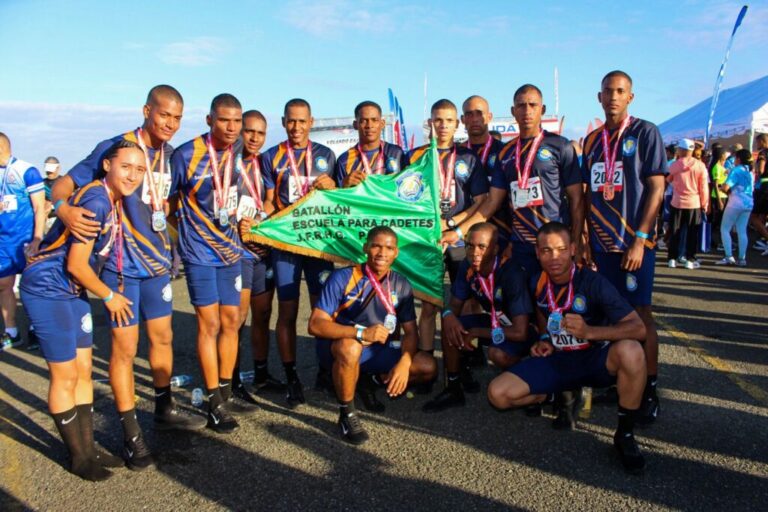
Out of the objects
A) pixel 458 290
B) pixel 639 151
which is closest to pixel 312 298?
pixel 458 290

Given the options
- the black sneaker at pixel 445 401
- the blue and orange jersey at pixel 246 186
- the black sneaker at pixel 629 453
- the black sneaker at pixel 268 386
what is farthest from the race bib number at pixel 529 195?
the black sneaker at pixel 268 386

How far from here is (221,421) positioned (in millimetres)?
4074

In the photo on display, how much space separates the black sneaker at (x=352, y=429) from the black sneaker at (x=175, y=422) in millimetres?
1080

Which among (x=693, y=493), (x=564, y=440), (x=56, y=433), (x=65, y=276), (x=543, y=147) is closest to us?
(x=693, y=493)

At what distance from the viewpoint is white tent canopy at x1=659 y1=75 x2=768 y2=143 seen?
53.7 feet

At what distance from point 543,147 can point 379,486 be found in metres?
2.87

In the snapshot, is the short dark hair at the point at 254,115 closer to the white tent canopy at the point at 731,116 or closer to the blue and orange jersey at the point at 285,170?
the blue and orange jersey at the point at 285,170

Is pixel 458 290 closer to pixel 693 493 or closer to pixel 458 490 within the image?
pixel 458 490

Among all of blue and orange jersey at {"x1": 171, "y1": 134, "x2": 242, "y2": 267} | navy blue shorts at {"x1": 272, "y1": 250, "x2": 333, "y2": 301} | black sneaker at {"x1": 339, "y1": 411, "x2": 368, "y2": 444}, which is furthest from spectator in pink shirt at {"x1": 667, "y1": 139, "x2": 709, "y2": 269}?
blue and orange jersey at {"x1": 171, "y1": 134, "x2": 242, "y2": 267}

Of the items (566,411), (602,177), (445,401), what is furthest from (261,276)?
(602,177)

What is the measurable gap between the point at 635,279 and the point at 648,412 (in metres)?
0.98

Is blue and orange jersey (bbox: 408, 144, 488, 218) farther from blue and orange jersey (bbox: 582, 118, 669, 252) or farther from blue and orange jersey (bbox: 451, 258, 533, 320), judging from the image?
blue and orange jersey (bbox: 582, 118, 669, 252)

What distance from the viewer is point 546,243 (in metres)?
3.82

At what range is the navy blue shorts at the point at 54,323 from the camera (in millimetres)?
3303
